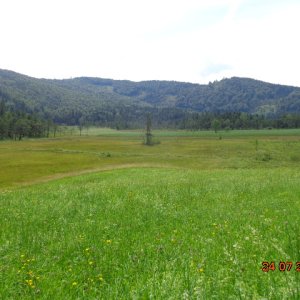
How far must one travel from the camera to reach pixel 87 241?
9.58m

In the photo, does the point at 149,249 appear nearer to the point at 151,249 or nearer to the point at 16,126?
the point at 151,249

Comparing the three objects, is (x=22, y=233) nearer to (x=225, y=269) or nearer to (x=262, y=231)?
(x=225, y=269)

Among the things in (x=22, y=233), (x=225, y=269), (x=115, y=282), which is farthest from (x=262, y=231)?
(x=22, y=233)

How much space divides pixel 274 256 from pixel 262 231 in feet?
7.45
